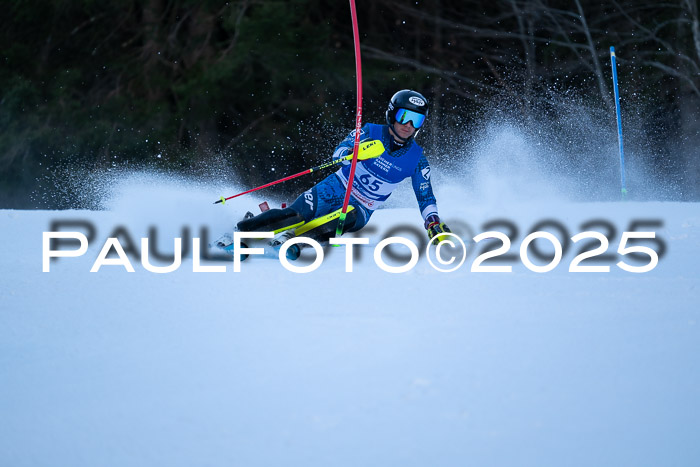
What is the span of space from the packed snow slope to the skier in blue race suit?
3.40 feet

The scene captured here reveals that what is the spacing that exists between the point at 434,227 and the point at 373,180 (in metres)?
0.54

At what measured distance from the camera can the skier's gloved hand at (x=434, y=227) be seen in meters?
5.73

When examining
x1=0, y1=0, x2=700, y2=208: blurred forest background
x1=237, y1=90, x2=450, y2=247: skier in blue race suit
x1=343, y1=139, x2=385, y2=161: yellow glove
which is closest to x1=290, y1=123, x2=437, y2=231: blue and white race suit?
x1=237, y1=90, x2=450, y2=247: skier in blue race suit

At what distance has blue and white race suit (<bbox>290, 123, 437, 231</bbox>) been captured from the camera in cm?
585

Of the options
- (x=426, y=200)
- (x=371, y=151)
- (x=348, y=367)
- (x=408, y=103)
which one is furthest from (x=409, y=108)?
(x=348, y=367)

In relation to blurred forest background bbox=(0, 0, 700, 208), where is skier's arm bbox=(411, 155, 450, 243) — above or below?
below

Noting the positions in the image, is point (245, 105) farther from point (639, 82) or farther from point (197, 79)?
point (639, 82)

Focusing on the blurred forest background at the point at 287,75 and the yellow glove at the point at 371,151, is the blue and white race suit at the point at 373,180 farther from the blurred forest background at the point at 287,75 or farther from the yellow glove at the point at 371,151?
the blurred forest background at the point at 287,75

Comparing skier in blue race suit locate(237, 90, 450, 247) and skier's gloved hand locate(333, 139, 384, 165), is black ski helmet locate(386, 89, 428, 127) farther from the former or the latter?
skier's gloved hand locate(333, 139, 384, 165)

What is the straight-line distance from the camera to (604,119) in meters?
16.2

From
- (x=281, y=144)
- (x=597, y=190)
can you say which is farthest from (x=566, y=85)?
(x=281, y=144)

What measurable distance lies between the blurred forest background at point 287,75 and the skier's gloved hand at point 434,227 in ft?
36.4

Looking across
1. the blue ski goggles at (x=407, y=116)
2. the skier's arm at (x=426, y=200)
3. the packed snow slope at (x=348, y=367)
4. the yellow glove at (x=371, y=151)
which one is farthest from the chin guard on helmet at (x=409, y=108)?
the packed snow slope at (x=348, y=367)

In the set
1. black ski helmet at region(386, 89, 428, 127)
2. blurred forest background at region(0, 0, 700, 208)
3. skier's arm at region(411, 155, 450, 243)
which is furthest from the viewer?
blurred forest background at region(0, 0, 700, 208)
